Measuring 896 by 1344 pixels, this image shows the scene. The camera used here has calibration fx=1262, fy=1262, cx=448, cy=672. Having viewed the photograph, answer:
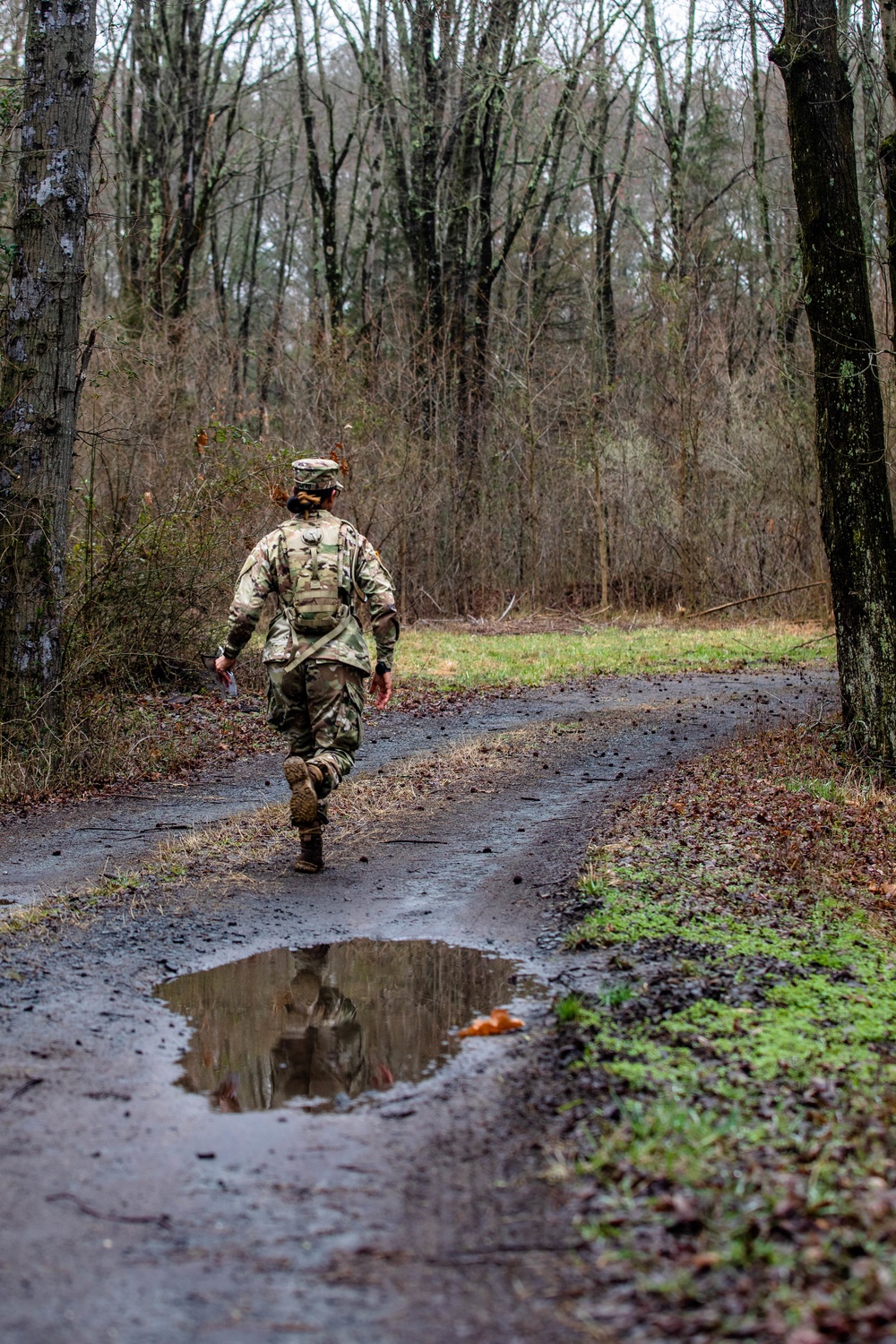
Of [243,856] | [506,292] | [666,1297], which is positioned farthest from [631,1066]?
[506,292]

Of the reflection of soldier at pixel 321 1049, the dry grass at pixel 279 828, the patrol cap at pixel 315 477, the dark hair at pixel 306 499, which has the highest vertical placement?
the patrol cap at pixel 315 477

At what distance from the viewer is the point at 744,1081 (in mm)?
4152

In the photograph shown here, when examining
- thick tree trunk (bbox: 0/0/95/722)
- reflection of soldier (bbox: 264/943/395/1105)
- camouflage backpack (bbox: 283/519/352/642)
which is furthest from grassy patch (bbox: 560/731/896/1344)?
thick tree trunk (bbox: 0/0/95/722)

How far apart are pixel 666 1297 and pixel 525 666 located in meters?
15.0

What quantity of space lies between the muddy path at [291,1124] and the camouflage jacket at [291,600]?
49.1 inches

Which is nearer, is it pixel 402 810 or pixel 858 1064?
pixel 858 1064

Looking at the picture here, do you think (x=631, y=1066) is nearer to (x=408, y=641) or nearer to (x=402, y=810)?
(x=402, y=810)

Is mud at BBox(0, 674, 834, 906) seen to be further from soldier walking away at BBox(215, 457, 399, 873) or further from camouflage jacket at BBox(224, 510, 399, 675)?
camouflage jacket at BBox(224, 510, 399, 675)

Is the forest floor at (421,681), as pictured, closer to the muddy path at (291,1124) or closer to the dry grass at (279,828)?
the dry grass at (279,828)

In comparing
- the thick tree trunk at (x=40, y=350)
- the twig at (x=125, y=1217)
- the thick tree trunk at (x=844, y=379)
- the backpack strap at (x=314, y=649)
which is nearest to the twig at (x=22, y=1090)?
the twig at (x=125, y=1217)

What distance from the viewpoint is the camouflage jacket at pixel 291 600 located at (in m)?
7.26

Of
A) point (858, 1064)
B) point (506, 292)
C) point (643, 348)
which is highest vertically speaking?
point (506, 292)

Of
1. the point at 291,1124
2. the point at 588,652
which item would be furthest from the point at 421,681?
the point at 291,1124

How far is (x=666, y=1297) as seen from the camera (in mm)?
2893
